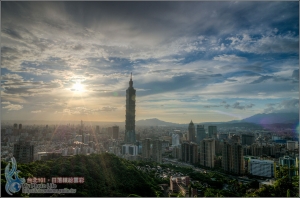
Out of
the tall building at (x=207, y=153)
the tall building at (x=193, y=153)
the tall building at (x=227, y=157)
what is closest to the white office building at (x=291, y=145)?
the tall building at (x=227, y=157)

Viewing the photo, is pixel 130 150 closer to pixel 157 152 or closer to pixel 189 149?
pixel 157 152

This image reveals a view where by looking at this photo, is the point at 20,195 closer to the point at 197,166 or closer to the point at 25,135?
the point at 25,135

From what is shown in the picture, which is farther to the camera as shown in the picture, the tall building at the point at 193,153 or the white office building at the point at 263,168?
the tall building at the point at 193,153

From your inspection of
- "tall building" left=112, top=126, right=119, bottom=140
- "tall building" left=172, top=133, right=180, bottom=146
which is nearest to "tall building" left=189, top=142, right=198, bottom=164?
"tall building" left=172, top=133, right=180, bottom=146

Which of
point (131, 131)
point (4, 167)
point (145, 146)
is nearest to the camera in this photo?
point (4, 167)

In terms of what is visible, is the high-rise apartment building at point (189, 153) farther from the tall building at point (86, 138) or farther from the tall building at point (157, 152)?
the tall building at point (86, 138)

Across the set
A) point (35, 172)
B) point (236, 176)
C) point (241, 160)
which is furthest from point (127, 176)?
point (241, 160)
